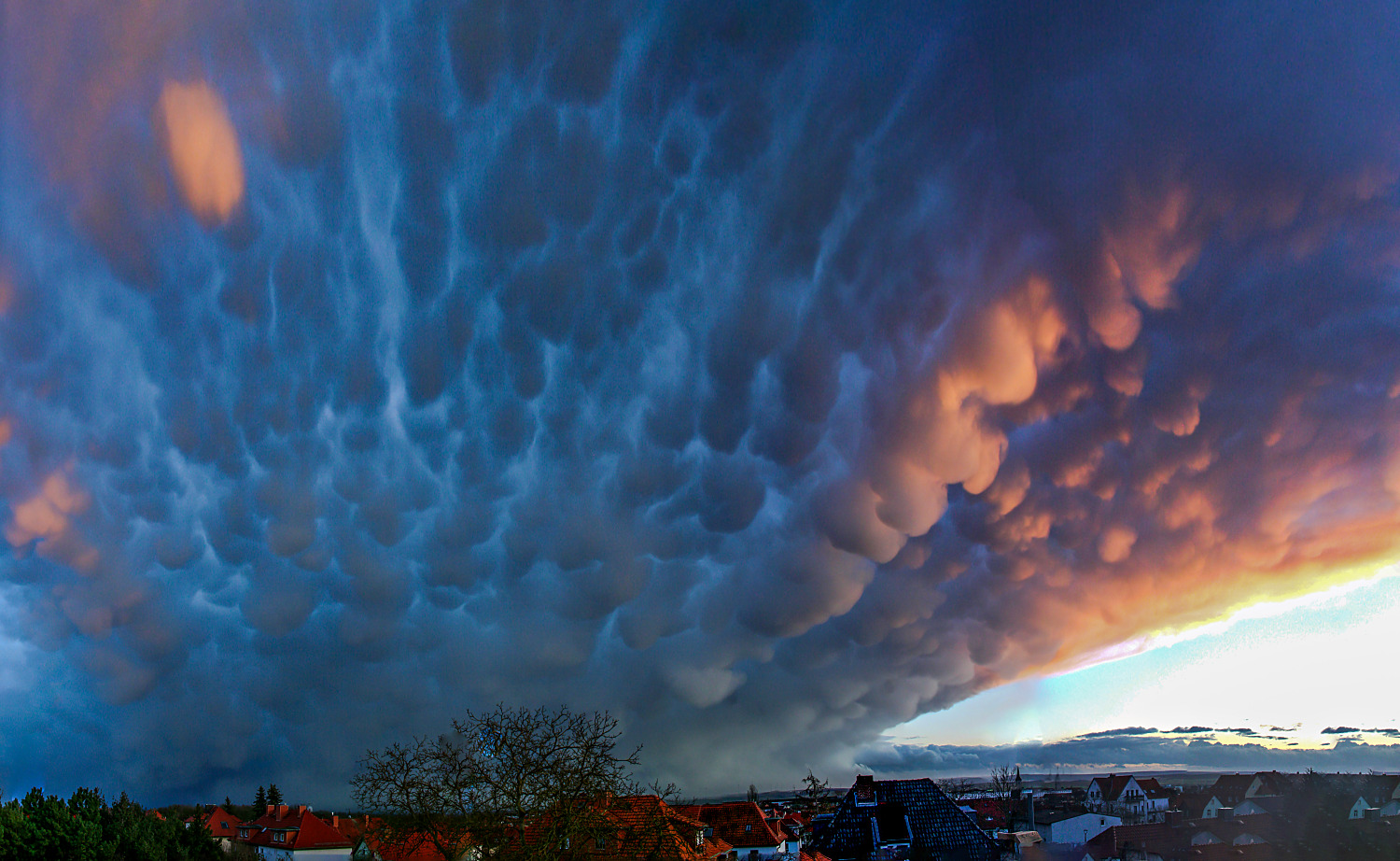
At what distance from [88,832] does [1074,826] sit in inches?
2732

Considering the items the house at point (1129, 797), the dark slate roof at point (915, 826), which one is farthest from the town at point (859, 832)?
the house at point (1129, 797)

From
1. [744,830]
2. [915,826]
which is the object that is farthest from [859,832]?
[744,830]

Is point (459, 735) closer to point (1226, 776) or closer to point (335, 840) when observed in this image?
point (335, 840)

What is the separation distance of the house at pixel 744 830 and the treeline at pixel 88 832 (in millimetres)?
29473

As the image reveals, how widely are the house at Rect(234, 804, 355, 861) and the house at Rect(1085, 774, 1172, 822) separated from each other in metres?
77.1

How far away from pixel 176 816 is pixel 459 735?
30.0 m

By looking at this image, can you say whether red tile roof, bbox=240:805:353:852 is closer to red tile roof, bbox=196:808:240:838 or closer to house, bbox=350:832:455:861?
red tile roof, bbox=196:808:240:838

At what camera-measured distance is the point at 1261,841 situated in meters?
35.5

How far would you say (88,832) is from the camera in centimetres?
3231

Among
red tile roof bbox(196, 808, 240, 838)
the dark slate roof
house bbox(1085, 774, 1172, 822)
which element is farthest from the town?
red tile roof bbox(196, 808, 240, 838)

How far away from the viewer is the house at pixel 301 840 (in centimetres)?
6694

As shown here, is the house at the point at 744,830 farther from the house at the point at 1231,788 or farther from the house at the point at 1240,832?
the house at the point at 1231,788

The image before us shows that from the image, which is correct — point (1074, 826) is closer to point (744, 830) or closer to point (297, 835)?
point (744, 830)

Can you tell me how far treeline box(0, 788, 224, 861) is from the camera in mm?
30078
